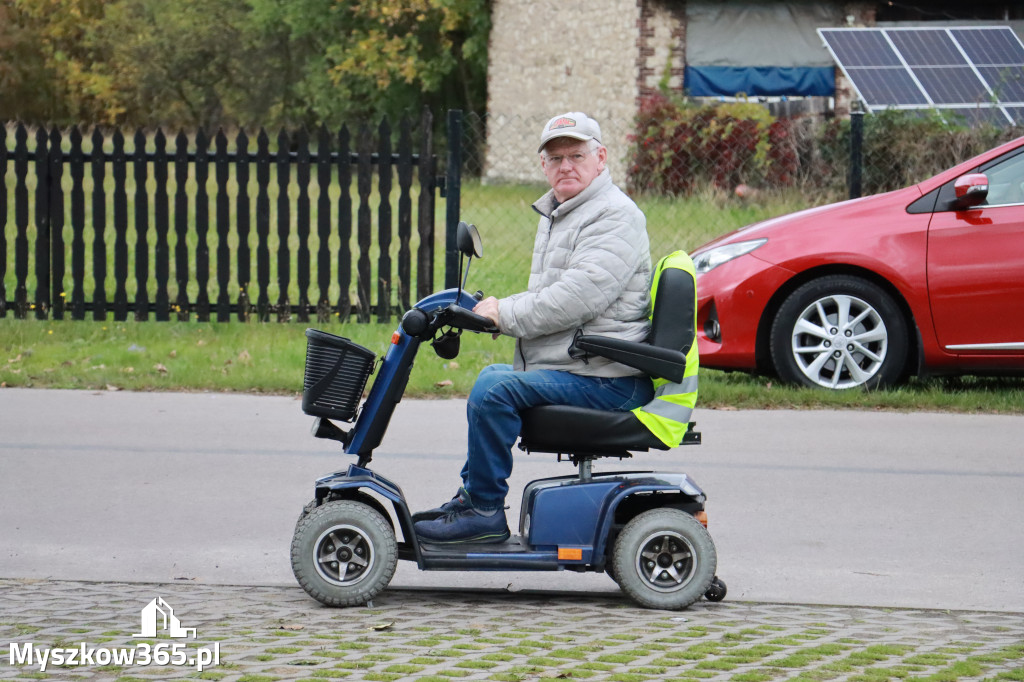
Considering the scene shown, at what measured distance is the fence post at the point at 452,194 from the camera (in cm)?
1059

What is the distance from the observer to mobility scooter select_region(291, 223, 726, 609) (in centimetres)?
468

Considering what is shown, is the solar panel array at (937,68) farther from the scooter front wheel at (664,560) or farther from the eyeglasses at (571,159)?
the scooter front wheel at (664,560)

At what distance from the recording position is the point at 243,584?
16.6 ft

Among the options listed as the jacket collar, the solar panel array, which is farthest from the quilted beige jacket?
the solar panel array

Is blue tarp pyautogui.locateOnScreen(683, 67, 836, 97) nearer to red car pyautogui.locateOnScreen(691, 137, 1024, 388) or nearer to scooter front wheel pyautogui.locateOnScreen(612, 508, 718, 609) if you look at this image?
red car pyautogui.locateOnScreen(691, 137, 1024, 388)

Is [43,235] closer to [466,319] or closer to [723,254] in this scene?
[723,254]

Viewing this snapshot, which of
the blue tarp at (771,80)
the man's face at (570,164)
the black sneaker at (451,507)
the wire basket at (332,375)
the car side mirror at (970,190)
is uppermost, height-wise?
the blue tarp at (771,80)

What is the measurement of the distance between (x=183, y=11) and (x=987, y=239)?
40.0 metres

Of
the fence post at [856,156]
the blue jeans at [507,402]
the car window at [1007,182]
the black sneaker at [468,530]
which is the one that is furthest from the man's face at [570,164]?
the fence post at [856,156]

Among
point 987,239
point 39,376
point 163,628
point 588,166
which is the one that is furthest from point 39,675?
point 987,239

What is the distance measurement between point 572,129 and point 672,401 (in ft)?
3.10

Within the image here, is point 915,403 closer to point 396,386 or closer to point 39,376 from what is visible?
point 396,386

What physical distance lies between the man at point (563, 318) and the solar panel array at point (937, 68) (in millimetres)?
13463

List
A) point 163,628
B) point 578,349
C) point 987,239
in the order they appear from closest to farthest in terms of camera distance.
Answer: point 163,628
point 578,349
point 987,239
